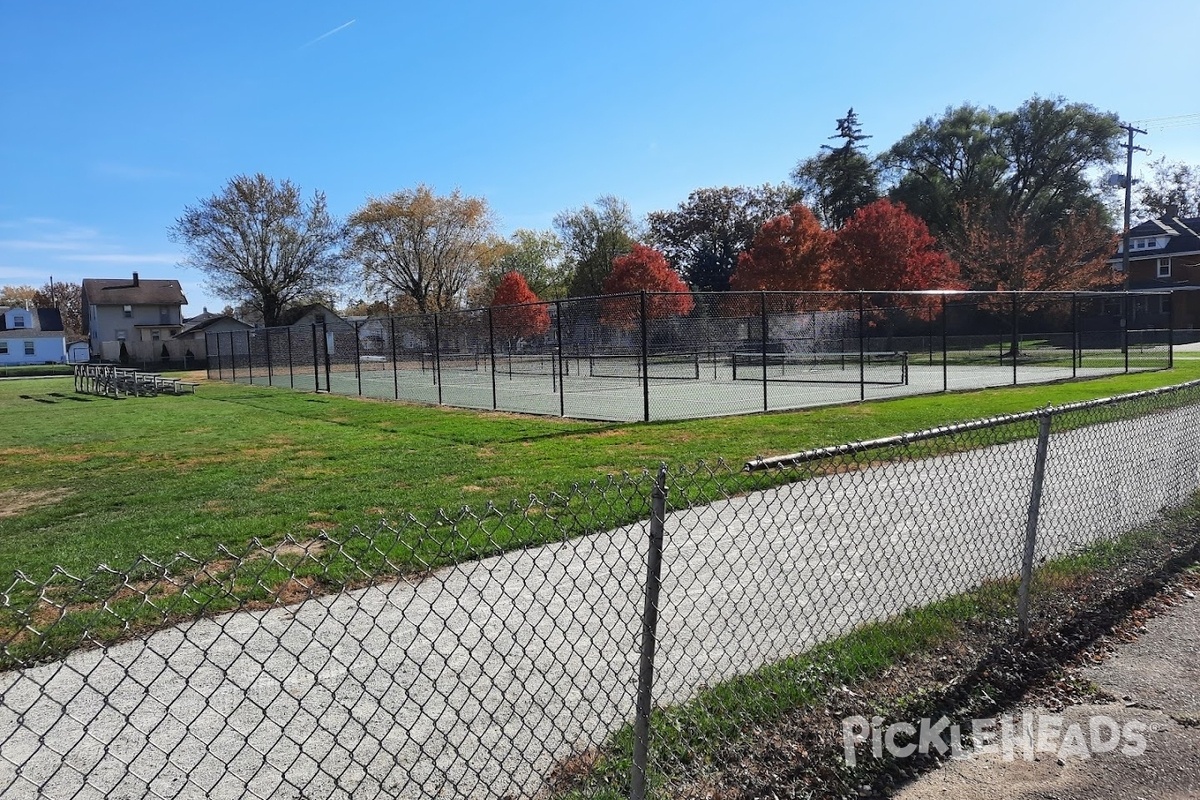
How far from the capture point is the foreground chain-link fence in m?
2.93

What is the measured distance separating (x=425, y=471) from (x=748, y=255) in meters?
35.9

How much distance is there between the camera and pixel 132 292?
6231cm

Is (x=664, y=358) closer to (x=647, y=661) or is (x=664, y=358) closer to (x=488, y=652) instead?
(x=488, y=652)

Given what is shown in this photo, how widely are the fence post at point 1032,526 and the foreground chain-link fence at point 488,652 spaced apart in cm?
2

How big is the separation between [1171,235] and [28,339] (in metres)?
81.6

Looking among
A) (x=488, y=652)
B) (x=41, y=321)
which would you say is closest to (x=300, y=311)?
(x=41, y=321)

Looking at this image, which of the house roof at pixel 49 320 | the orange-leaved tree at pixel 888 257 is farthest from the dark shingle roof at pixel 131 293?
the orange-leaved tree at pixel 888 257

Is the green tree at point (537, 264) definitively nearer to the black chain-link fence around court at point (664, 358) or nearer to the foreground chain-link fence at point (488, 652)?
the black chain-link fence around court at point (664, 358)

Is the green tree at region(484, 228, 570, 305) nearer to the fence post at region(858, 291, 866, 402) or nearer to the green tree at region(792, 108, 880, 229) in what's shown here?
the green tree at region(792, 108, 880, 229)

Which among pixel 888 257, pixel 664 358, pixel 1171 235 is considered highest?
pixel 1171 235

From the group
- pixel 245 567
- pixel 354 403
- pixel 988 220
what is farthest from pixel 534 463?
pixel 988 220

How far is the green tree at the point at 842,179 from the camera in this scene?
54406mm

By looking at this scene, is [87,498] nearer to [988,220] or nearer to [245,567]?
[245,567]

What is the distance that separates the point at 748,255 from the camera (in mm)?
42625
